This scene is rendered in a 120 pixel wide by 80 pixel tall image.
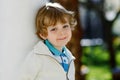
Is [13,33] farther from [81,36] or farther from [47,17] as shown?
[81,36]

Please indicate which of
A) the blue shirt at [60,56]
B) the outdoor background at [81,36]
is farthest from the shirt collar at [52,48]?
the outdoor background at [81,36]

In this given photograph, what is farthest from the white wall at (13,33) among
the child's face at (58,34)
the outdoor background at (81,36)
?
the child's face at (58,34)

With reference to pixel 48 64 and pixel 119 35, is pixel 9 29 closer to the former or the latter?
pixel 48 64

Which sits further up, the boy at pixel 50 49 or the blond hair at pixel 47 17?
the blond hair at pixel 47 17

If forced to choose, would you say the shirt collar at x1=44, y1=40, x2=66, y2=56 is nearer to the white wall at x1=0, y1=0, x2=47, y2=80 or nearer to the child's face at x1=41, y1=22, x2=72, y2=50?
the child's face at x1=41, y1=22, x2=72, y2=50

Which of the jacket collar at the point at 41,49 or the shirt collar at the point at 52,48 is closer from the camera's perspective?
the jacket collar at the point at 41,49

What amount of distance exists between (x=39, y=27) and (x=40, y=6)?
15 centimetres

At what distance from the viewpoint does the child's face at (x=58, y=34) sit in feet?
9.79

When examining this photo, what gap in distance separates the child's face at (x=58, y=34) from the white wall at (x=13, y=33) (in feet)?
0.54

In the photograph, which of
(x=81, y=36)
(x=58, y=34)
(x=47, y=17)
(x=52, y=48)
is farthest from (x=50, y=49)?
(x=81, y=36)

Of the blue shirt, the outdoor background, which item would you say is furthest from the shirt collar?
the outdoor background

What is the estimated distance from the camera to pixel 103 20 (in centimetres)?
908

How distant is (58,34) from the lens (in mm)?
2994

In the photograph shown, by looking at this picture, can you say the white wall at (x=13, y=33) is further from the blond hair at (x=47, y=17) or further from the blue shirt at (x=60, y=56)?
the blue shirt at (x=60, y=56)
